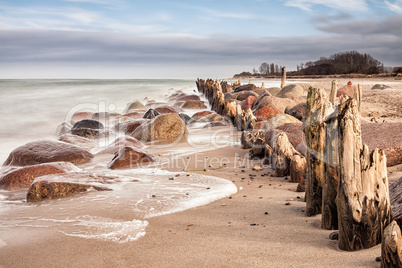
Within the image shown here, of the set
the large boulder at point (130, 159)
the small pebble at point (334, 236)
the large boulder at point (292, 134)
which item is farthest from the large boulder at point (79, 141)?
the small pebble at point (334, 236)

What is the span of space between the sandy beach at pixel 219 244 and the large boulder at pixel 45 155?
157 inches

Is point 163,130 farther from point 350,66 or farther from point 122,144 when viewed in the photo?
point 350,66

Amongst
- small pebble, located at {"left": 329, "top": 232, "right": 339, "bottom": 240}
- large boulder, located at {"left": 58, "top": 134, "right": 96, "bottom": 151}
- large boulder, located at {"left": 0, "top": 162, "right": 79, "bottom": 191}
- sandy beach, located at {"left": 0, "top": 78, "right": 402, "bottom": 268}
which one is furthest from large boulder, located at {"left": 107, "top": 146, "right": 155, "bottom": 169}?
small pebble, located at {"left": 329, "top": 232, "right": 339, "bottom": 240}

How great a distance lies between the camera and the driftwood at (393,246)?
81.2 inches

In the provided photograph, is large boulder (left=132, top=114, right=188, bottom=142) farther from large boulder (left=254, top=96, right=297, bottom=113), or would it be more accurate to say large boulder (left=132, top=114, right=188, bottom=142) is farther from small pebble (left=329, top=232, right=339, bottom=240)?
small pebble (left=329, top=232, right=339, bottom=240)

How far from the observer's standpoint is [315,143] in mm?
3492

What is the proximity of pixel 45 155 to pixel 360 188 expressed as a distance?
23.5ft

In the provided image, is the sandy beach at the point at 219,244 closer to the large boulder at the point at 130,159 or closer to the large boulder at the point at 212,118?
the large boulder at the point at 130,159

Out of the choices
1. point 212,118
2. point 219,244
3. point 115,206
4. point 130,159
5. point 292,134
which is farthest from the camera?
point 212,118

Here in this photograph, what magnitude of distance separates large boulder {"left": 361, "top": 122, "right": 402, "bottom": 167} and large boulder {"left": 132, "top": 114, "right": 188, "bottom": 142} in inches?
228

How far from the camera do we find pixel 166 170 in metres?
6.83

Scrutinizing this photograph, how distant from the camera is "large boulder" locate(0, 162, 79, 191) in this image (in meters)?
6.08

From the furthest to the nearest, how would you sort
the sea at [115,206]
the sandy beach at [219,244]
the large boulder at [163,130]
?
1. the large boulder at [163,130]
2. the sea at [115,206]
3. the sandy beach at [219,244]

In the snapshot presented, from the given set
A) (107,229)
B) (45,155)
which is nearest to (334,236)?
(107,229)
